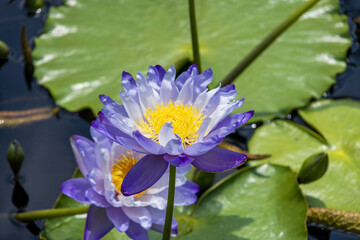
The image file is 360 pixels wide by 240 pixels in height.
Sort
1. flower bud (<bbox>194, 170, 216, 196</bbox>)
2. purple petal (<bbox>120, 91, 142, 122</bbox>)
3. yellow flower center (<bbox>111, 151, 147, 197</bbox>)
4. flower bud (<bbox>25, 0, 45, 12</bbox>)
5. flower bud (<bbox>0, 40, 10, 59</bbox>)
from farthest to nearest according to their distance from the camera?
flower bud (<bbox>25, 0, 45, 12</bbox>), flower bud (<bbox>0, 40, 10, 59</bbox>), flower bud (<bbox>194, 170, 216, 196</bbox>), yellow flower center (<bbox>111, 151, 147, 197</bbox>), purple petal (<bbox>120, 91, 142, 122</bbox>)

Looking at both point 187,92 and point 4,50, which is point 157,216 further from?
point 4,50

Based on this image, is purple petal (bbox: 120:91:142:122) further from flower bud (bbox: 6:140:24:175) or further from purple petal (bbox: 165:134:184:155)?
flower bud (bbox: 6:140:24:175)

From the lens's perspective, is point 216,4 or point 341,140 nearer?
point 341,140

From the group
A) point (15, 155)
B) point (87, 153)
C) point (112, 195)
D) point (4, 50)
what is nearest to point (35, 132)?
point (15, 155)

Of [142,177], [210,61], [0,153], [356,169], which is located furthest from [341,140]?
[0,153]

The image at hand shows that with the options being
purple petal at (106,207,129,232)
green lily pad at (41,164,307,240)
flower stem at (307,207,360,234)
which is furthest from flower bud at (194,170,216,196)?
purple petal at (106,207,129,232)

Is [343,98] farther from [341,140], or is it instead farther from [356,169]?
[356,169]

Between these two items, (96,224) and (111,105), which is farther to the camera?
(96,224)
